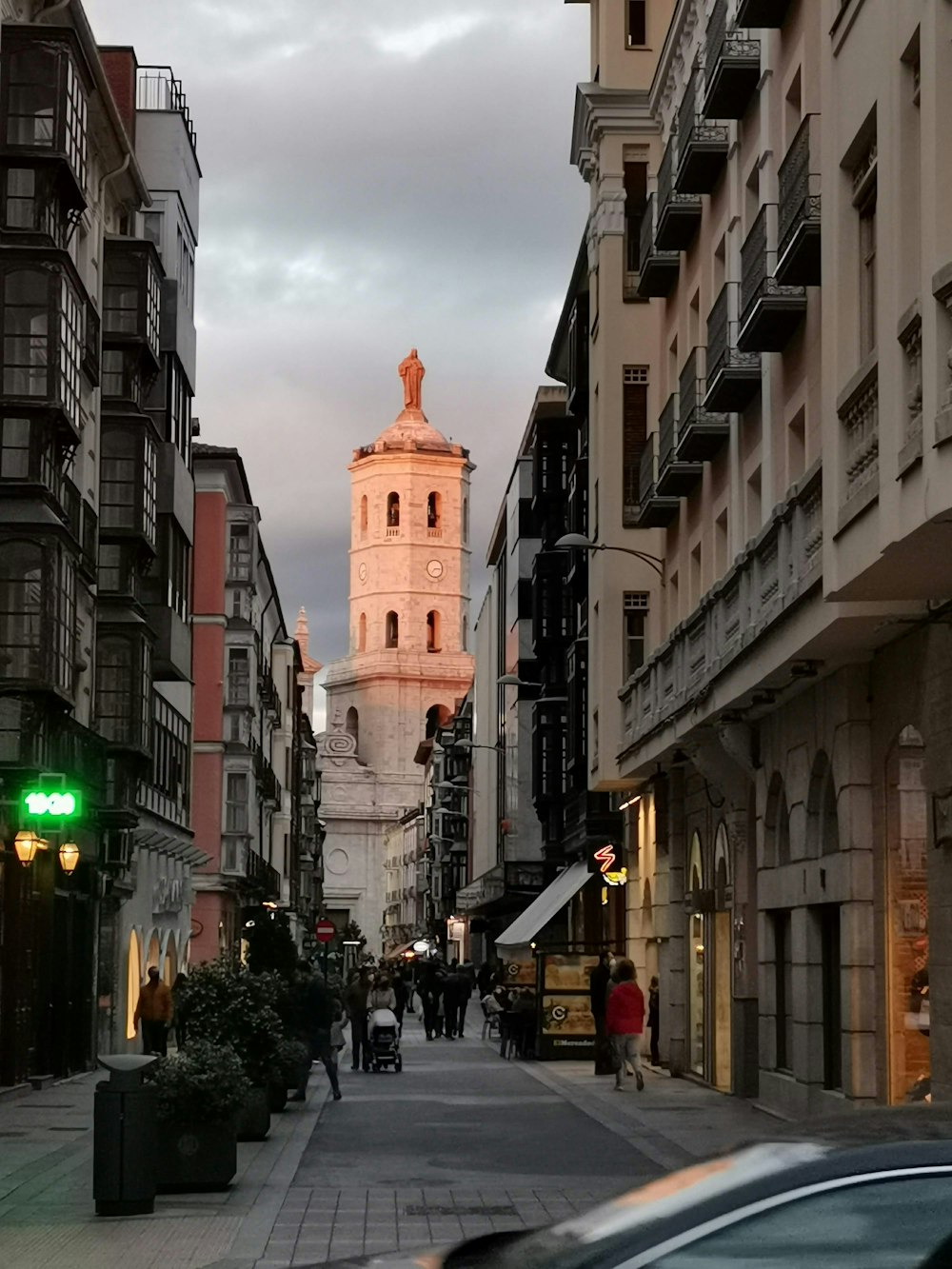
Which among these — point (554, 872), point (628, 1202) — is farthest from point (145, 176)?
point (628, 1202)

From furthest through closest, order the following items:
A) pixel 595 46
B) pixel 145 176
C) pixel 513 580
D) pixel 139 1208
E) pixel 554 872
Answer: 1. pixel 513 580
2. pixel 554 872
3. pixel 145 176
4. pixel 595 46
5. pixel 139 1208

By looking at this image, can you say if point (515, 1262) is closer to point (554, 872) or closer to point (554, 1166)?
point (554, 1166)

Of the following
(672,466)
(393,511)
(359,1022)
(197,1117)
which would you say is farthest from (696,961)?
(393,511)

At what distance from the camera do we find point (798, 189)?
67.9ft

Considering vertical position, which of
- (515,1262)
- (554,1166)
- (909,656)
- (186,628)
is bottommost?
(554,1166)

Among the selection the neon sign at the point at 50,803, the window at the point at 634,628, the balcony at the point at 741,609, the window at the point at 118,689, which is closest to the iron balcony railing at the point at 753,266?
the balcony at the point at 741,609

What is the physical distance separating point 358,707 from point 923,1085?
524ft

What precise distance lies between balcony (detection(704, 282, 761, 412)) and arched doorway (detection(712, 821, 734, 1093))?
638cm

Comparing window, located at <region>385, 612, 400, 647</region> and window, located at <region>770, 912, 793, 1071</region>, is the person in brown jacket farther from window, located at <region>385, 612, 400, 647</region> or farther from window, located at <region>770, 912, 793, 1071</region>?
window, located at <region>385, 612, 400, 647</region>

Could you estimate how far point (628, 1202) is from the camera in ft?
16.6

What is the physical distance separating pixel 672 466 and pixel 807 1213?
25486 mm

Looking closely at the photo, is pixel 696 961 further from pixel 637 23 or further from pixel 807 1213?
pixel 807 1213

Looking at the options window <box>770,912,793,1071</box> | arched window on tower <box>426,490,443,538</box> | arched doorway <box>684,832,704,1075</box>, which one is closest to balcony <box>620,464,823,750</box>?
arched doorway <box>684,832,704,1075</box>

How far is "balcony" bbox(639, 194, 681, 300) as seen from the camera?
3172cm
